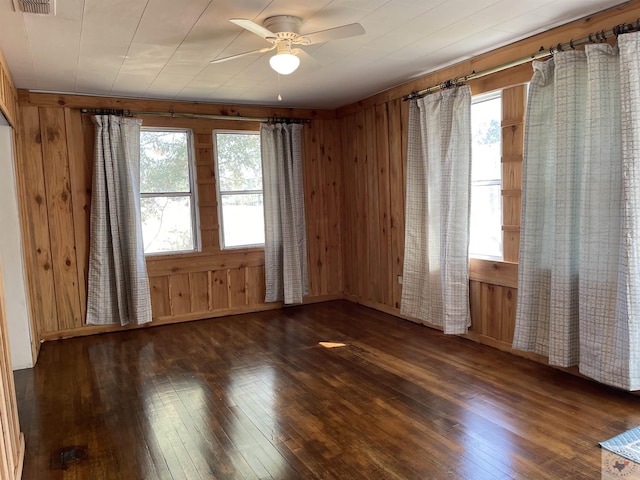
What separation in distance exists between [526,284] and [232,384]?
231cm

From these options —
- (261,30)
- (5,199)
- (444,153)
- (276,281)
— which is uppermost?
(261,30)

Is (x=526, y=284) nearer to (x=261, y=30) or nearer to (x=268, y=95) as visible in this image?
(x=261, y=30)

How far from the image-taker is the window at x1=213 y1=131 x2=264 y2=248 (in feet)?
17.7

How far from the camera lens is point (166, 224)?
5.13 m

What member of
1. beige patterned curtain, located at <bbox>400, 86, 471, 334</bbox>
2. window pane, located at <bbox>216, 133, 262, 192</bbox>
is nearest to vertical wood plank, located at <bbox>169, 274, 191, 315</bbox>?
window pane, located at <bbox>216, 133, 262, 192</bbox>

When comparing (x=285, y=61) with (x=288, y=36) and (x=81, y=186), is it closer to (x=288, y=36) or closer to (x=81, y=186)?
(x=288, y=36)

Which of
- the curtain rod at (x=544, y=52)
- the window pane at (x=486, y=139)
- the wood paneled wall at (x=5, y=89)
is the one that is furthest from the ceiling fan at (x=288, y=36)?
the wood paneled wall at (x=5, y=89)

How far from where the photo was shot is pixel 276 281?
219 inches

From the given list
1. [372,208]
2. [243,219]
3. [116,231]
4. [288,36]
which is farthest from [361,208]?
[288,36]

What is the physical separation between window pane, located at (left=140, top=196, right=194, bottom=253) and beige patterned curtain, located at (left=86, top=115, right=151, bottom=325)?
0.83ft

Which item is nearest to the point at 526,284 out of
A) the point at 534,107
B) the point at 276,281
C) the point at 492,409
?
the point at 492,409

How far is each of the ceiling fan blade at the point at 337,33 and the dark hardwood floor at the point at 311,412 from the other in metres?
2.26

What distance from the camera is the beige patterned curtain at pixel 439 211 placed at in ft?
13.1

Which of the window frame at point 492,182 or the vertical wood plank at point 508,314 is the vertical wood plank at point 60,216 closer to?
the window frame at point 492,182
